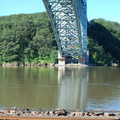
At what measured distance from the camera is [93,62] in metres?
52.4

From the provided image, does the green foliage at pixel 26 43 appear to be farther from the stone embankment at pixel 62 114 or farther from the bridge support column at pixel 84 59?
the stone embankment at pixel 62 114

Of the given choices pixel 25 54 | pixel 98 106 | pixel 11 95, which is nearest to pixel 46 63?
pixel 25 54

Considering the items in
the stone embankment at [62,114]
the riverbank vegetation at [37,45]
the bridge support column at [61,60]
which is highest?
the riverbank vegetation at [37,45]

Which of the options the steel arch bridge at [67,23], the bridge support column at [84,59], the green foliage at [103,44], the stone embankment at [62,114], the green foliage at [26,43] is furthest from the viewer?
the green foliage at [103,44]

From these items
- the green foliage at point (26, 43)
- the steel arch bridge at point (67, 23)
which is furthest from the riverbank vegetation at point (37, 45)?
the steel arch bridge at point (67, 23)

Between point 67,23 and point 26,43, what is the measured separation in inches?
806

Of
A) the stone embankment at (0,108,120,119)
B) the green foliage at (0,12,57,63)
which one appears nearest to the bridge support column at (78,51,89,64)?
the green foliage at (0,12,57,63)

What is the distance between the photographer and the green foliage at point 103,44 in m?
53.3

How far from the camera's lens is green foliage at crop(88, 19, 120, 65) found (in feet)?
175

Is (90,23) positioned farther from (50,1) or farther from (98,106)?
(98,106)

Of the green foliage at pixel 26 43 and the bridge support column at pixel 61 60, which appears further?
the green foliage at pixel 26 43

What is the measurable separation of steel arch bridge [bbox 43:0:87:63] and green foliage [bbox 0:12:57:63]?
20.3 feet

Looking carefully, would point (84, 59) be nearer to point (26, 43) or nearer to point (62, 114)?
point (26, 43)

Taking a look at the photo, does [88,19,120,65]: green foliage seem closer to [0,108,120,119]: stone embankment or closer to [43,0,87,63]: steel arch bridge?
[43,0,87,63]: steel arch bridge
